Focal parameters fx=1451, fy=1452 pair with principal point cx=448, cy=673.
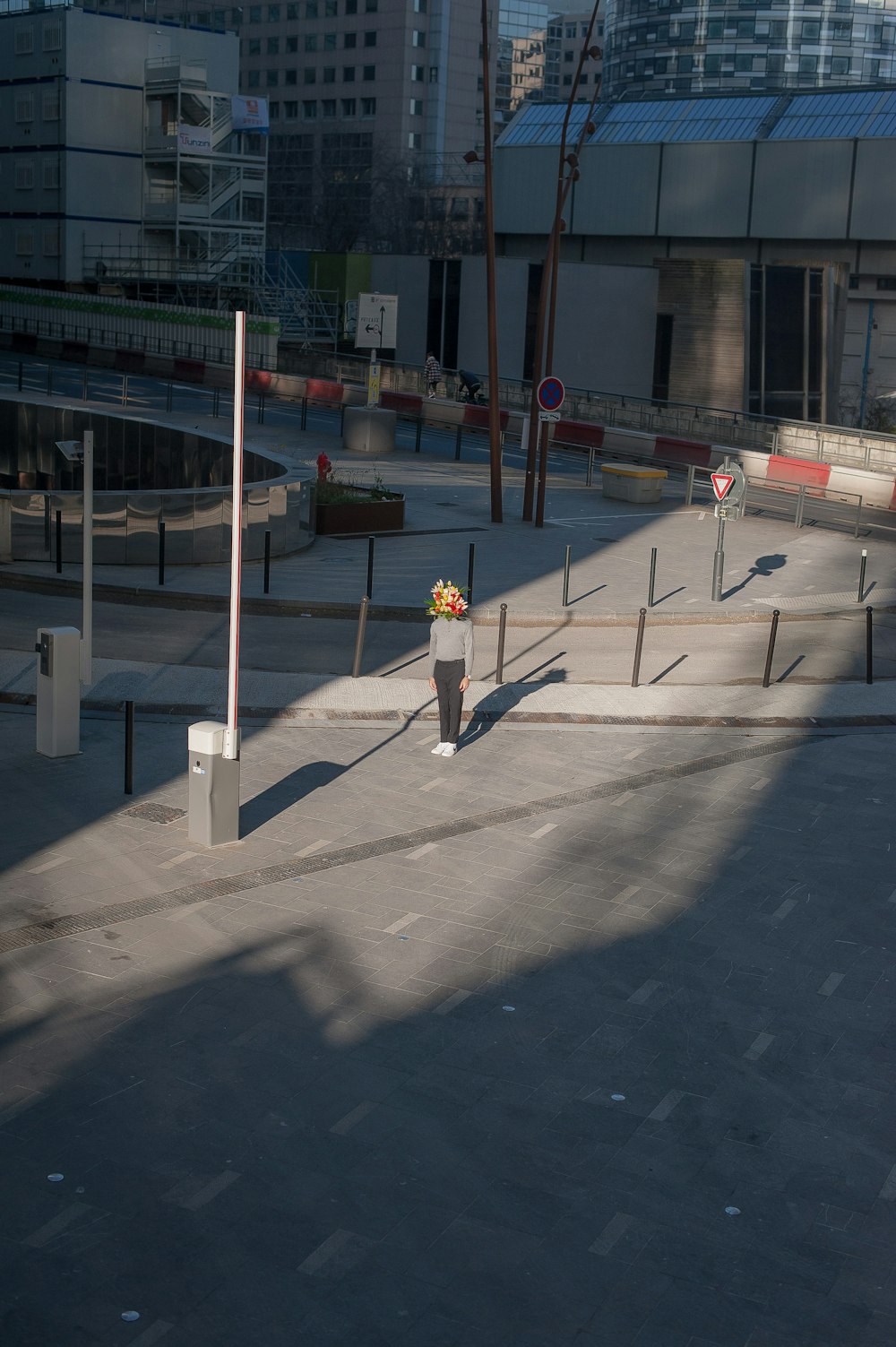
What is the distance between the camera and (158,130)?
6775cm

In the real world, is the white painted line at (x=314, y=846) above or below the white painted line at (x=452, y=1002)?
above

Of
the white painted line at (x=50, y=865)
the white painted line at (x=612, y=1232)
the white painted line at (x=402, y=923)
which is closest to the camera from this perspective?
the white painted line at (x=612, y=1232)

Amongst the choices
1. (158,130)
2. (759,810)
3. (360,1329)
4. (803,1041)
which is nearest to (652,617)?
(759,810)

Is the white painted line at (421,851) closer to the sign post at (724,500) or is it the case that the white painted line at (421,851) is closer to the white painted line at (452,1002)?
the white painted line at (452,1002)

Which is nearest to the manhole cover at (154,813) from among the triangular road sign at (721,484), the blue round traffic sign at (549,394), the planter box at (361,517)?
the triangular road sign at (721,484)

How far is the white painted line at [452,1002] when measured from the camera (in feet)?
29.8

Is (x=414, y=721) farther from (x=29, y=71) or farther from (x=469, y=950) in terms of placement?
(x=29, y=71)

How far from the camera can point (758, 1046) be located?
8867 millimetres

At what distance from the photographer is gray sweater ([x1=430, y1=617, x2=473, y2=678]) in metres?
14.0

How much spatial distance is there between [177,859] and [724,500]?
13138mm

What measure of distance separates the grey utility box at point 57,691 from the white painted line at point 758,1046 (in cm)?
707

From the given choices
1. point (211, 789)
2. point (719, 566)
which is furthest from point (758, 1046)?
point (719, 566)

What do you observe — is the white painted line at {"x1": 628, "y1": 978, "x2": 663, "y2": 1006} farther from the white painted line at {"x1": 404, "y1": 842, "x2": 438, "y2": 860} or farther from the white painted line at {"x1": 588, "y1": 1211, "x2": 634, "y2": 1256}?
the white painted line at {"x1": 404, "y1": 842, "x2": 438, "y2": 860}

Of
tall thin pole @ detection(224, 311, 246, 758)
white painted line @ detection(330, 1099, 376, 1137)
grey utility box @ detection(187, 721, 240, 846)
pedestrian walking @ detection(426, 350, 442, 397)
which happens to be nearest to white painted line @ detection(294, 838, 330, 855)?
grey utility box @ detection(187, 721, 240, 846)
